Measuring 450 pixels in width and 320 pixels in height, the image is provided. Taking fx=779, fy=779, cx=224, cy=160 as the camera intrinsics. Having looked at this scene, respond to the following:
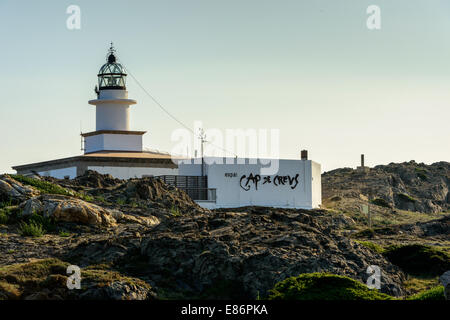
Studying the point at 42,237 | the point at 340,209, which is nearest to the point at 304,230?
the point at 42,237

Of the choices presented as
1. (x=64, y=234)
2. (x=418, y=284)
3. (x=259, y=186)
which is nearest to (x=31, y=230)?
(x=64, y=234)

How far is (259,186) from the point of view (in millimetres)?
46969

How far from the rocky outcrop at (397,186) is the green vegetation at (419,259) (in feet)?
102

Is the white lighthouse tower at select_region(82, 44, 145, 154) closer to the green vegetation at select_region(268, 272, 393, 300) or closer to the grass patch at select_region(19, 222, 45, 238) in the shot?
the grass patch at select_region(19, 222, 45, 238)

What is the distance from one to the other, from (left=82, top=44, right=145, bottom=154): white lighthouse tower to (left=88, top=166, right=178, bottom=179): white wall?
428cm

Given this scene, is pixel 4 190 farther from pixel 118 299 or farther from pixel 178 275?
pixel 118 299

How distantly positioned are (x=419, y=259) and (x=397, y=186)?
45370mm

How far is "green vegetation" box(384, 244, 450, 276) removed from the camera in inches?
990

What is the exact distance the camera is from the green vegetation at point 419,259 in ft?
82.5

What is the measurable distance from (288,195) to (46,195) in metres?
22.0

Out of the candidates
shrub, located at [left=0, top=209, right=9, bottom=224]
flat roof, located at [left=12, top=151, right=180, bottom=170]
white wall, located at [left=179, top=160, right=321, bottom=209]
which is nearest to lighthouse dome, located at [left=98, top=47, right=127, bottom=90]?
flat roof, located at [left=12, top=151, right=180, bottom=170]
